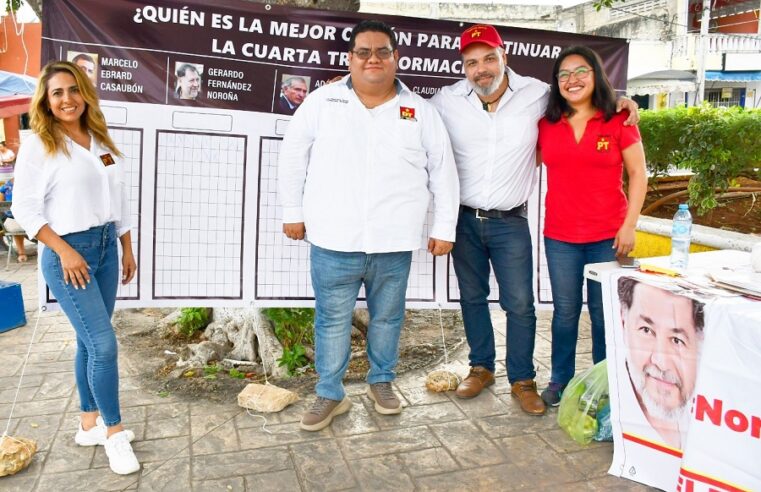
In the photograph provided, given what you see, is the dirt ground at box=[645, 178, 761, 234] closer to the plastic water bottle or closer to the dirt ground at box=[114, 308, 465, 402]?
the dirt ground at box=[114, 308, 465, 402]

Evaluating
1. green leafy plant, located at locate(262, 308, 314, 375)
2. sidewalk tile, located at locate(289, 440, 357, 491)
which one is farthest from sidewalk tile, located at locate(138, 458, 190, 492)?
green leafy plant, located at locate(262, 308, 314, 375)

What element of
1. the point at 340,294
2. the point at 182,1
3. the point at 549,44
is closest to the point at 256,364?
the point at 340,294

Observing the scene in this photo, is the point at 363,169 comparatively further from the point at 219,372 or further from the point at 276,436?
the point at 219,372

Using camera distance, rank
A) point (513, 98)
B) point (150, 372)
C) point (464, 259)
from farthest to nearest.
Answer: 1. point (150, 372)
2. point (464, 259)
3. point (513, 98)

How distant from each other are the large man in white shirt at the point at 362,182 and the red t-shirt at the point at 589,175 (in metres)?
0.55

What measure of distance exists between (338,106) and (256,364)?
1.99 m

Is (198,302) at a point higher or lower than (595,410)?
higher

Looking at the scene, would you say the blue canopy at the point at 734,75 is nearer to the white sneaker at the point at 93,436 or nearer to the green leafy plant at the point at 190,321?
the green leafy plant at the point at 190,321

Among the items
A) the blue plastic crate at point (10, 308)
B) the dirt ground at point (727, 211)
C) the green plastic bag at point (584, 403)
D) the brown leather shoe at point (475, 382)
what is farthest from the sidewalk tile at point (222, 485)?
the dirt ground at point (727, 211)

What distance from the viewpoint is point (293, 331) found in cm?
447

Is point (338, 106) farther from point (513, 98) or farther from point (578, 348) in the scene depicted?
point (578, 348)

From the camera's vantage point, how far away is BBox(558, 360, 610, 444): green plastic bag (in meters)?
3.24

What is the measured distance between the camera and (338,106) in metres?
3.20

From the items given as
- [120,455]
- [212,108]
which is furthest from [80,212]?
[212,108]
